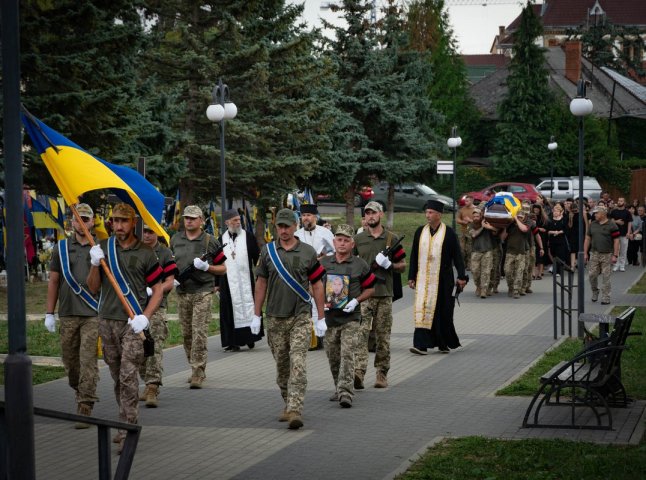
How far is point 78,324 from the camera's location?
34.1 feet

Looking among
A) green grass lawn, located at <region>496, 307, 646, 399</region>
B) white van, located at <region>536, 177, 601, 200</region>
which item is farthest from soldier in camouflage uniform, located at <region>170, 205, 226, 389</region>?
white van, located at <region>536, 177, 601, 200</region>

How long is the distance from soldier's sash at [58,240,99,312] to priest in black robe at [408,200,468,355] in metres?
5.88

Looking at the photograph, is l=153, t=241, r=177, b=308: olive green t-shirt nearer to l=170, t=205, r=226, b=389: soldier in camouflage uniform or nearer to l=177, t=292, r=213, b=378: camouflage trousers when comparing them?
l=170, t=205, r=226, b=389: soldier in camouflage uniform

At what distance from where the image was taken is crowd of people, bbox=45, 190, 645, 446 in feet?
31.6

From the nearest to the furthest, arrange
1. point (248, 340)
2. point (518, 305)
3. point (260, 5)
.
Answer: point (248, 340) < point (518, 305) < point (260, 5)

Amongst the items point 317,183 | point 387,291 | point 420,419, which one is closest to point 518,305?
point 387,291

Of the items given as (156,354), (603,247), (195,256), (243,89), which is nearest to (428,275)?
(195,256)

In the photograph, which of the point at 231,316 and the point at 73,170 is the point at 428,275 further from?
the point at 73,170

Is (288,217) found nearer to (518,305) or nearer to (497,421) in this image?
(497,421)

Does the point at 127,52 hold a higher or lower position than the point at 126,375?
higher

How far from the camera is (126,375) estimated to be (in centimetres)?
948

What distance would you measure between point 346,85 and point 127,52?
58.8ft

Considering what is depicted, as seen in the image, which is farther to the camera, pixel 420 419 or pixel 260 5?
pixel 260 5

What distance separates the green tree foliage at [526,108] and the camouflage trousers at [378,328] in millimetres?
46888
